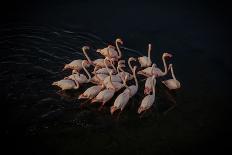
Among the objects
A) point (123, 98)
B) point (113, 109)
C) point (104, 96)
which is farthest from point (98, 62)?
point (113, 109)

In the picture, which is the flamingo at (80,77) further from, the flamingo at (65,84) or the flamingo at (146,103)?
the flamingo at (146,103)

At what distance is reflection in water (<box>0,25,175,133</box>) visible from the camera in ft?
25.9

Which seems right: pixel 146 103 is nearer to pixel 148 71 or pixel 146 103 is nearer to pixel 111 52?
pixel 148 71

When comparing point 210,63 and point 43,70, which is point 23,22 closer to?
point 43,70

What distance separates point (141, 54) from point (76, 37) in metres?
1.71

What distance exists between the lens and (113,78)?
8797 millimetres

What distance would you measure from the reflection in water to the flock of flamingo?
19 centimetres

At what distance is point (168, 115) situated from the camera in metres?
8.40

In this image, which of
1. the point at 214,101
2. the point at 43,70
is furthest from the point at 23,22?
the point at 214,101

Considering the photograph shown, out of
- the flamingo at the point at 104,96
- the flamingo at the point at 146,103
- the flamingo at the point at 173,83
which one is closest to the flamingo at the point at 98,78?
the flamingo at the point at 104,96

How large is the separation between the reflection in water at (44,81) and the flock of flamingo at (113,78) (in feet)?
0.61

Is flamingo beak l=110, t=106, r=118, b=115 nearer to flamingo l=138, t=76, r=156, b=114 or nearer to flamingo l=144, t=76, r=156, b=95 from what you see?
flamingo l=138, t=76, r=156, b=114

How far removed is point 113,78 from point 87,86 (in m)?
0.62

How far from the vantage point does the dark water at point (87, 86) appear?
Answer: 7.64 meters
